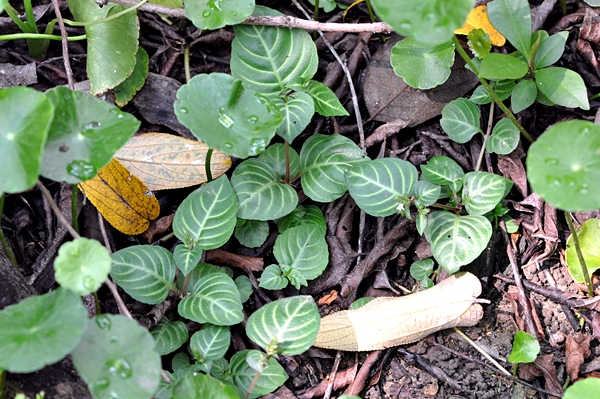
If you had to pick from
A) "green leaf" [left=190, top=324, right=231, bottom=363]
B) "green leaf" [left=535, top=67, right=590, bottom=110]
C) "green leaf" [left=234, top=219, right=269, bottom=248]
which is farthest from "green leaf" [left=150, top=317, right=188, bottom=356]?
"green leaf" [left=535, top=67, right=590, bottom=110]

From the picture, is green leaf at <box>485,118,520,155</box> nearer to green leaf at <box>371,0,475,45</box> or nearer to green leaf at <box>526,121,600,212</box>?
green leaf at <box>526,121,600,212</box>

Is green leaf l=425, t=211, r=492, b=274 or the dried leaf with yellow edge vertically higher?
the dried leaf with yellow edge

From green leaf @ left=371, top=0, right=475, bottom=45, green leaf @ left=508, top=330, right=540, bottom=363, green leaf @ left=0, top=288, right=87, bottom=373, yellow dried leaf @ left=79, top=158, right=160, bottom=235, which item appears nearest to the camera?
green leaf @ left=0, top=288, right=87, bottom=373

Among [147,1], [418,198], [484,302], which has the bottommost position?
[484,302]

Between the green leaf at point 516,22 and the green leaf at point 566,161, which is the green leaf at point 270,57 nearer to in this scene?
the green leaf at point 516,22

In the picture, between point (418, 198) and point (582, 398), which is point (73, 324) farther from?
point (582, 398)

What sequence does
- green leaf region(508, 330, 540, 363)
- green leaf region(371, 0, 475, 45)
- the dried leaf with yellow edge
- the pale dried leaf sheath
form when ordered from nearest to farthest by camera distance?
green leaf region(371, 0, 475, 45) < green leaf region(508, 330, 540, 363) < the pale dried leaf sheath < the dried leaf with yellow edge

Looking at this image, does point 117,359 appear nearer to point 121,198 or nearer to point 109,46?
point 121,198

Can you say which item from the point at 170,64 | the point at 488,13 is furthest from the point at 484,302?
the point at 170,64
